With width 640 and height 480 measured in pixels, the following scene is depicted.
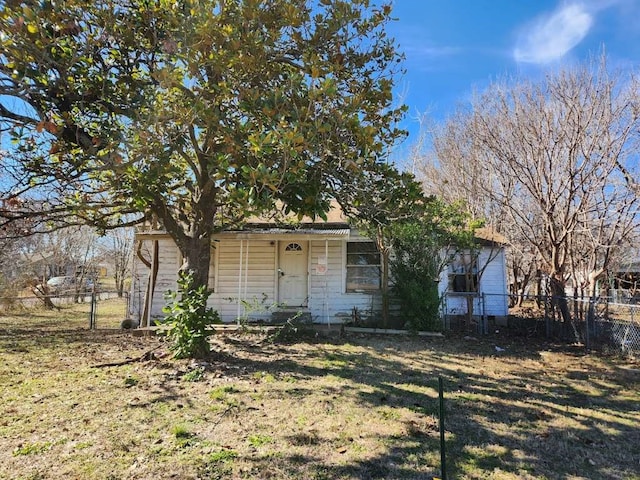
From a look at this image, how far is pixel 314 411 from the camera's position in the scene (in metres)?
4.89

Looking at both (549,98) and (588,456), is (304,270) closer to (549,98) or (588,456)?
(549,98)

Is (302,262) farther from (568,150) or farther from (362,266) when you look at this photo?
(568,150)

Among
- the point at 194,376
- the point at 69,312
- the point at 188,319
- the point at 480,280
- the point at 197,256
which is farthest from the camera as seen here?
the point at 69,312

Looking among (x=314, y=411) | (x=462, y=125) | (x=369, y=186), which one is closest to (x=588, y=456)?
(x=314, y=411)

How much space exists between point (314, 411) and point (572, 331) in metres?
8.24

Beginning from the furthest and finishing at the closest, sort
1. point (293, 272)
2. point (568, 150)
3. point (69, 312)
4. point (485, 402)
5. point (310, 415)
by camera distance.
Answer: point (69, 312) → point (293, 272) → point (568, 150) → point (485, 402) → point (310, 415)

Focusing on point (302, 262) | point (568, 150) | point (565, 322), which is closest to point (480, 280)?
point (565, 322)

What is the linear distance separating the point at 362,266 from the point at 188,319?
674cm

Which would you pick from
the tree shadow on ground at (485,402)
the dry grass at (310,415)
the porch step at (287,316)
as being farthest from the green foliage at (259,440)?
the porch step at (287,316)

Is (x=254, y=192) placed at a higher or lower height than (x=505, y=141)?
lower

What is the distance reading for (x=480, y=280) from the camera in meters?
13.9

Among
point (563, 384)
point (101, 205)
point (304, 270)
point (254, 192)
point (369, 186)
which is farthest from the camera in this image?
point (304, 270)

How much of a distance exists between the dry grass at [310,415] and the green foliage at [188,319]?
30cm

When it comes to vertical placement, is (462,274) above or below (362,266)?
below
